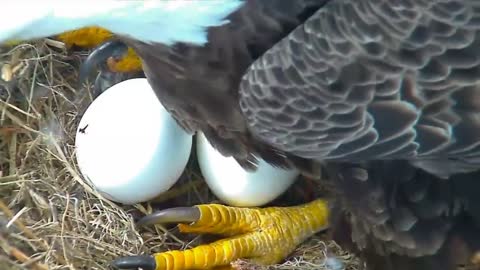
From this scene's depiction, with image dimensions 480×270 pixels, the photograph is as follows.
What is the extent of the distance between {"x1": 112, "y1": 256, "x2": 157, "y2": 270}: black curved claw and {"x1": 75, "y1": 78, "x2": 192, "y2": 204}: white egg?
0.15 m

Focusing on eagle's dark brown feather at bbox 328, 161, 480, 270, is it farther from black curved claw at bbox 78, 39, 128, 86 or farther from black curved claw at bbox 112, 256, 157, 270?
black curved claw at bbox 78, 39, 128, 86

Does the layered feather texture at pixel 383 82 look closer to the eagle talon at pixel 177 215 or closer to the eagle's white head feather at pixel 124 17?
the eagle's white head feather at pixel 124 17

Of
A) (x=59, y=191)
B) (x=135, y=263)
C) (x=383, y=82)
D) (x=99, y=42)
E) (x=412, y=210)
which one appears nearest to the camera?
(x=383, y=82)

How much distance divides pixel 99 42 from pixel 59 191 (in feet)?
1.22

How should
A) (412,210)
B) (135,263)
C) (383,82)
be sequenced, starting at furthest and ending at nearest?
1. (135,263)
2. (412,210)
3. (383,82)

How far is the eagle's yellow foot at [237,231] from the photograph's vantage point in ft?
7.74

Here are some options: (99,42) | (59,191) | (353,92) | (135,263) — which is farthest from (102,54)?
(353,92)

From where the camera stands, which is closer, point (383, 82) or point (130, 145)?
point (383, 82)

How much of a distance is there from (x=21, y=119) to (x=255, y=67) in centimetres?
79

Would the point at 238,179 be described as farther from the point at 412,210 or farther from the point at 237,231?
the point at 412,210

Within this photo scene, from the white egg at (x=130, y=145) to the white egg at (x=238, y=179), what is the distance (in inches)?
2.0

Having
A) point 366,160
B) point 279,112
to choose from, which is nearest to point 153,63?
point 279,112

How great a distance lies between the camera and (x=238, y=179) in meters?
2.40

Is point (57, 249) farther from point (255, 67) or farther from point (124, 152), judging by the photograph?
point (255, 67)
